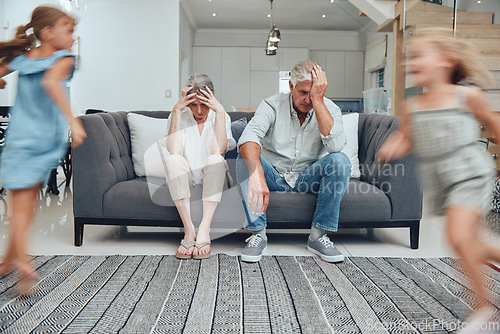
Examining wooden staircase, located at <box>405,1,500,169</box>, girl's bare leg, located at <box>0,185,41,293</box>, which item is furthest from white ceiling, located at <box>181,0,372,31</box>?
girl's bare leg, located at <box>0,185,41,293</box>

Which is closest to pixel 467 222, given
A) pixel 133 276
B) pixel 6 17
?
pixel 133 276

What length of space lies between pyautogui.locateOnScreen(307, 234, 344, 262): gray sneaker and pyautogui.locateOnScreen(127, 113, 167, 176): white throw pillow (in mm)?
1161

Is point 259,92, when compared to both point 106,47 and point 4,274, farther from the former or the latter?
point 4,274

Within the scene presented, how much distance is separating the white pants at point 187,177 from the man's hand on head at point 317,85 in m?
0.56

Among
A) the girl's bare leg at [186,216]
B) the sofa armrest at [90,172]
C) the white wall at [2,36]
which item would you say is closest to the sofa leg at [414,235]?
the girl's bare leg at [186,216]

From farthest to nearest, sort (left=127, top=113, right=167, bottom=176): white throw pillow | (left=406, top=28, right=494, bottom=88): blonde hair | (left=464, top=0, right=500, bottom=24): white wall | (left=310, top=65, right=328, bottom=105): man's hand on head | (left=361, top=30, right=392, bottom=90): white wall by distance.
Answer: (left=361, top=30, right=392, bottom=90): white wall
(left=464, top=0, right=500, bottom=24): white wall
(left=127, top=113, right=167, bottom=176): white throw pillow
(left=310, top=65, right=328, bottom=105): man's hand on head
(left=406, top=28, right=494, bottom=88): blonde hair

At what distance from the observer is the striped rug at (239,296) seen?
1407 mm

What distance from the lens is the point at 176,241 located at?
255 centimetres

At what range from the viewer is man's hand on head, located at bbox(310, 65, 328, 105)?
210cm

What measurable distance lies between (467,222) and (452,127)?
259mm

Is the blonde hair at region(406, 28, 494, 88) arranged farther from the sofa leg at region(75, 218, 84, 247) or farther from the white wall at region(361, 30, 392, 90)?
the white wall at region(361, 30, 392, 90)

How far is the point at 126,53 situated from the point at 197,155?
446 cm

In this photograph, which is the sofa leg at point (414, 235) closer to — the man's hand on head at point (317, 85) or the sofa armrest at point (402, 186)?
the sofa armrest at point (402, 186)

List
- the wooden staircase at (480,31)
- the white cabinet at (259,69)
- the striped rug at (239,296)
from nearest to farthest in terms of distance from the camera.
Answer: the striped rug at (239,296)
the wooden staircase at (480,31)
the white cabinet at (259,69)
